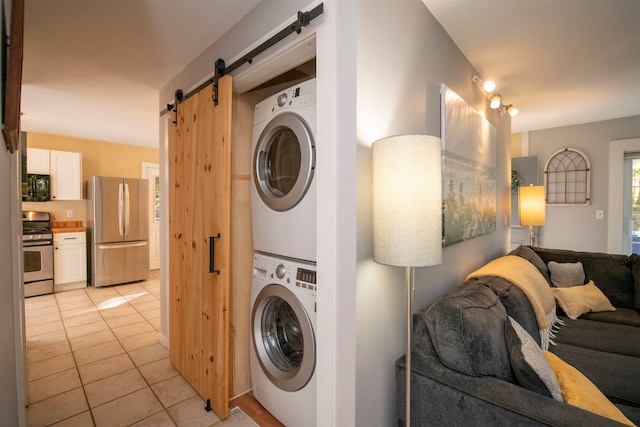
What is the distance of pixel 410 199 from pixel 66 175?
18.6ft

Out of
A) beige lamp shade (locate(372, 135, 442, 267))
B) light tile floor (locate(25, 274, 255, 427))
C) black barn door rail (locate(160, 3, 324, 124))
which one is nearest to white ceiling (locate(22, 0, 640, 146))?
black barn door rail (locate(160, 3, 324, 124))

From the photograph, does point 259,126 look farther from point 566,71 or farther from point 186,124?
point 566,71

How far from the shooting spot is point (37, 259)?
168 inches

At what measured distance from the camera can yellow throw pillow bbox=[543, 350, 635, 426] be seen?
1033 millimetres

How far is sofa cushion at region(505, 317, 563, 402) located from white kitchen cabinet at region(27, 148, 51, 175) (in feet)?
19.9

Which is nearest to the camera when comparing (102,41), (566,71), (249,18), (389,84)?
(389,84)

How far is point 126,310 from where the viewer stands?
147 inches

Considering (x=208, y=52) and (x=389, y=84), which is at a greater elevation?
(x=208, y=52)

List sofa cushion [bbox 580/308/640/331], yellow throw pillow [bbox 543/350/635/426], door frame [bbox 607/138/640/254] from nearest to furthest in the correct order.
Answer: yellow throw pillow [bbox 543/350/635/426] < sofa cushion [bbox 580/308/640/331] < door frame [bbox 607/138/640/254]

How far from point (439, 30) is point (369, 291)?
67.6 inches

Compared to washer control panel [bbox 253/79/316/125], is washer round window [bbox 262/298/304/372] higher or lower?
lower

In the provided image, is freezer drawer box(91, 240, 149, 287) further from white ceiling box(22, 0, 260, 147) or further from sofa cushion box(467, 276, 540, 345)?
sofa cushion box(467, 276, 540, 345)

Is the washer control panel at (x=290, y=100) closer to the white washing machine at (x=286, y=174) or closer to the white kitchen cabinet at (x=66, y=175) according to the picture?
the white washing machine at (x=286, y=174)

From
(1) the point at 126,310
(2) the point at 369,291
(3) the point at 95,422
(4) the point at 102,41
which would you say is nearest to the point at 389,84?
(2) the point at 369,291
